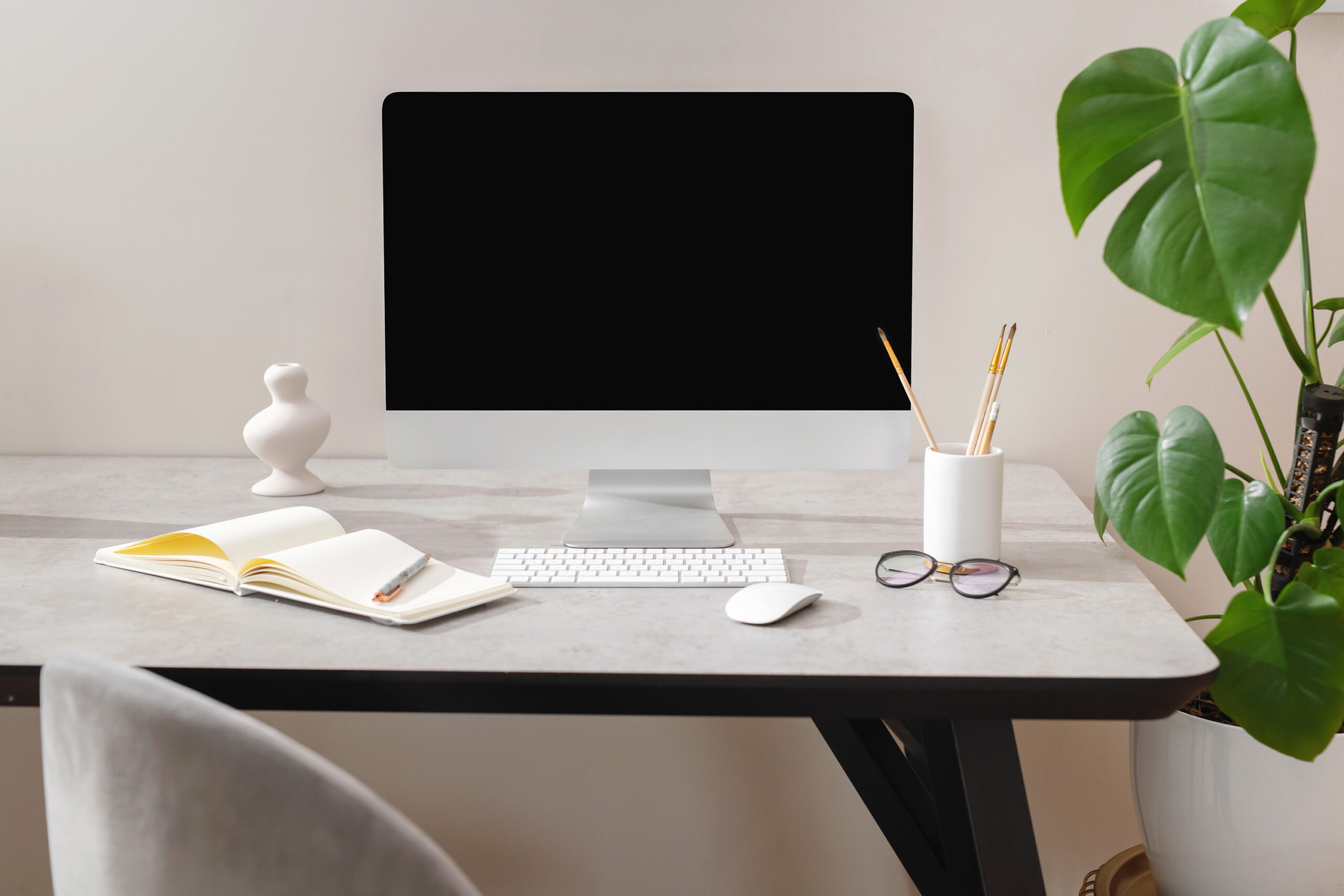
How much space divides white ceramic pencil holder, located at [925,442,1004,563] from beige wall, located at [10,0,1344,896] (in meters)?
0.52

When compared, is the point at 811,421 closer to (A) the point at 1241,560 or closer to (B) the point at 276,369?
(A) the point at 1241,560

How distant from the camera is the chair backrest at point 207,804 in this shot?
1.50 ft

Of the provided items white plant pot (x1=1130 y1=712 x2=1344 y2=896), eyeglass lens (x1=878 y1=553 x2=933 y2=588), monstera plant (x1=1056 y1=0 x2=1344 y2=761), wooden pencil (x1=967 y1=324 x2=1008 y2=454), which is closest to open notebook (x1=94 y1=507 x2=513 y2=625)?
Result: eyeglass lens (x1=878 y1=553 x2=933 y2=588)

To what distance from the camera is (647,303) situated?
3.61 feet

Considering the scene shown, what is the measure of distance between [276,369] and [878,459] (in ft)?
2.55

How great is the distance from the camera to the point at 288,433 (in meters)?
1.28

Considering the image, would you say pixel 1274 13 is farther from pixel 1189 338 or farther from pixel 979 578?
pixel 979 578

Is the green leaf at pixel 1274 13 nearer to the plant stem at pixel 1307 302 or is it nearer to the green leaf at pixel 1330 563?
the plant stem at pixel 1307 302

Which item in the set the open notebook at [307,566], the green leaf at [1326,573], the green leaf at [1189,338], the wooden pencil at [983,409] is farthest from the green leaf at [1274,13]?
the open notebook at [307,566]

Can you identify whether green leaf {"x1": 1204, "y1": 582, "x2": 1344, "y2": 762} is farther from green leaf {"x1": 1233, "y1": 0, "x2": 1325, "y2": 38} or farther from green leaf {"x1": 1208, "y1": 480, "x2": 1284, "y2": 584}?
green leaf {"x1": 1233, "y1": 0, "x2": 1325, "y2": 38}

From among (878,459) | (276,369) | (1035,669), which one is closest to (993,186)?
(878,459)

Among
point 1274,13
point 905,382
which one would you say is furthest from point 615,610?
point 1274,13

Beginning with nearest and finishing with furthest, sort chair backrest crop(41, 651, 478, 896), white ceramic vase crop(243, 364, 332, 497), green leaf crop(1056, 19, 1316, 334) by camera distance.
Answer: chair backrest crop(41, 651, 478, 896)
green leaf crop(1056, 19, 1316, 334)
white ceramic vase crop(243, 364, 332, 497)

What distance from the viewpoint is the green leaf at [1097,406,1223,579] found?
2.65 ft
